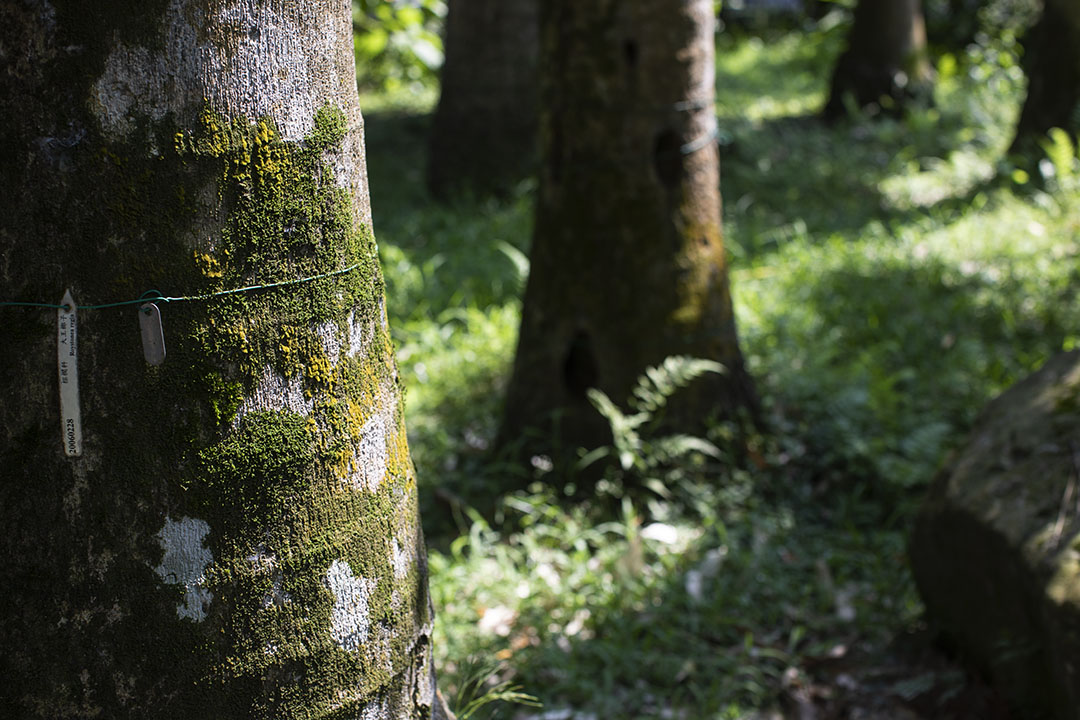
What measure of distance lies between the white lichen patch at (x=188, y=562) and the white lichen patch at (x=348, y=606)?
195 mm

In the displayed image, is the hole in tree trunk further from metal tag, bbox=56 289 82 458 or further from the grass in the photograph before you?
metal tag, bbox=56 289 82 458

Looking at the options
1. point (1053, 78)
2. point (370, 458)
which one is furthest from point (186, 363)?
point (1053, 78)

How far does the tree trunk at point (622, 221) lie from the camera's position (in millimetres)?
3830

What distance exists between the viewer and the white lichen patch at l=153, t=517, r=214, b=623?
4.77 feet

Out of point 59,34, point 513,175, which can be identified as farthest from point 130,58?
point 513,175

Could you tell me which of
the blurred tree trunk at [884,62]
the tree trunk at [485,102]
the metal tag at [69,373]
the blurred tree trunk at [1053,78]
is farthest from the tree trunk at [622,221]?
the blurred tree trunk at [884,62]

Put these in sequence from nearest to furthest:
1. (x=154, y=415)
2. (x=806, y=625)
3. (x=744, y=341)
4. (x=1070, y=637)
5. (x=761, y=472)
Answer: (x=154, y=415)
(x=1070, y=637)
(x=806, y=625)
(x=761, y=472)
(x=744, y=341)

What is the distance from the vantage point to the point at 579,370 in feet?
14.0

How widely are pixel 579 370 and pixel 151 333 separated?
2.98m

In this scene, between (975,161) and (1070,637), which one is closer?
(1070,637)

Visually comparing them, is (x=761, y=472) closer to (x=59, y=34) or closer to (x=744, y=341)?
(x=744, y=341)

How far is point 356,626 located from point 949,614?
84.7 inches

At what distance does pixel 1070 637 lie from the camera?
2.40 m

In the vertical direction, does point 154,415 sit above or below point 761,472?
above
